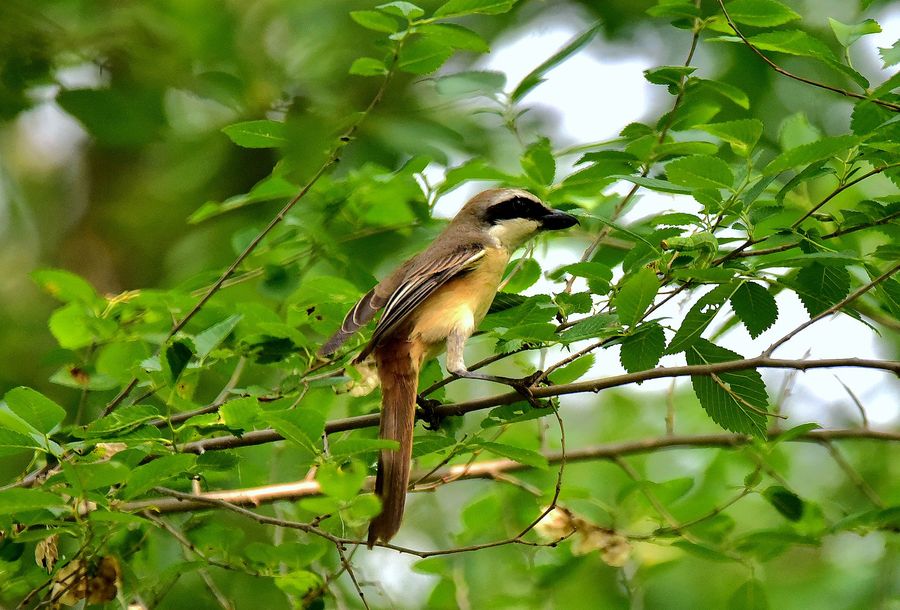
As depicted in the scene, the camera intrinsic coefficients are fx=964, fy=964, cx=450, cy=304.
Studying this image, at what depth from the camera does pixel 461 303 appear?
4195mm

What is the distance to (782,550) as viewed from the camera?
3.99m

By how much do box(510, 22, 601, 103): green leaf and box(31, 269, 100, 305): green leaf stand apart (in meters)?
1.89

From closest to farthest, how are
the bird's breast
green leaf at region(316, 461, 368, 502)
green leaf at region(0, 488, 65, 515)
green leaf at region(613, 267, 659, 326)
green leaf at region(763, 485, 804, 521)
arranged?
green leaf at region(316, 461, 368, 502) < green leaf at region(0, 488, 65, 515) < green leaf at region(613, 267, 659, 326) < green leaf at region(763, 485, 804, 521) < the bird's breast

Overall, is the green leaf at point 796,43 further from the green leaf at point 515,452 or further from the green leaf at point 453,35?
the green leaf at point 515,452

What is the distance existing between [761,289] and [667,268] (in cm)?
38

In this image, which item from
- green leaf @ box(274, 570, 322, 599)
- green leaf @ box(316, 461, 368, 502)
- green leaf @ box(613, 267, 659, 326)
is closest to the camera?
green leaf @ box(316, 461, 368, 502)

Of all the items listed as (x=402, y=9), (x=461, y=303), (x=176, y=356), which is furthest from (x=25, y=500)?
(x=461, y=303)

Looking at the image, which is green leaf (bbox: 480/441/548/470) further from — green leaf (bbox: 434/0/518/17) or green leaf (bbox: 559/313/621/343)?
green leaf (bbox: 434/0/518/17)

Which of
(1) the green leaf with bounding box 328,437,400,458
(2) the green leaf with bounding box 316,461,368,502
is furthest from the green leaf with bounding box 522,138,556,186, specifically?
(2) the green leaf with bounding box 316,461,368,502

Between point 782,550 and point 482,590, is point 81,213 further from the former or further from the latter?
point 782,550

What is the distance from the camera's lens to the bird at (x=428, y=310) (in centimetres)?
339

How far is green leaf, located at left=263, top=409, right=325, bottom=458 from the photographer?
2.50 meters

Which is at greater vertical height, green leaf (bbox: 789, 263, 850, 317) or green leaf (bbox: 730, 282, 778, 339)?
green leaf (bbox: 789, 263, 850, 317)

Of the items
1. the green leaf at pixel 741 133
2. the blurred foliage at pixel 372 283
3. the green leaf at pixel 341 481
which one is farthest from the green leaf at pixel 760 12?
the green leaf at pixel 341 481
